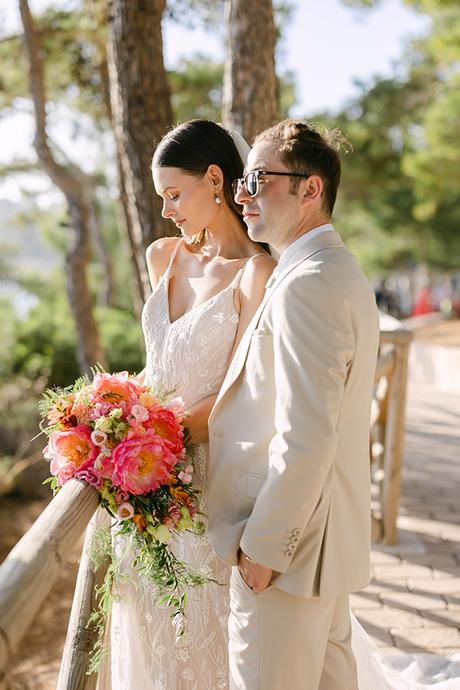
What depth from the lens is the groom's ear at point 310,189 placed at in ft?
5.92

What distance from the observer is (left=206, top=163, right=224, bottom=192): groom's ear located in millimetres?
2287

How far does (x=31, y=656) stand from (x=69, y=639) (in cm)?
A: 497

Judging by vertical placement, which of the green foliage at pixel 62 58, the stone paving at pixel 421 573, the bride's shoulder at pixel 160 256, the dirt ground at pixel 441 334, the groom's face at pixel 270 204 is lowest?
the dirt ground at pixel 441 334

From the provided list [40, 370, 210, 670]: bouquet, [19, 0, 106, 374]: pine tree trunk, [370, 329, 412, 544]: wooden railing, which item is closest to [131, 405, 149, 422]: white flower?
[40, 370, 210, 670]: bouquet

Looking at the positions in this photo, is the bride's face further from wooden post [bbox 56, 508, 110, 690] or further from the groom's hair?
wooden post [bbox 56, 508, 110, 690]

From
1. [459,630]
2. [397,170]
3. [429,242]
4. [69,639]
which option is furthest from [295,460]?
[429,242]

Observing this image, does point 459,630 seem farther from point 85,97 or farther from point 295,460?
point 85,97

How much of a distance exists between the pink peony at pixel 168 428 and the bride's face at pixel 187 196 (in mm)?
655

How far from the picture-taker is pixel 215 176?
2301mm

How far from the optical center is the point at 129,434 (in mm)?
1884

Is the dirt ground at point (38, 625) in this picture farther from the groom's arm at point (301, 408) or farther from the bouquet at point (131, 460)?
the groom's arm at point (301, 408)

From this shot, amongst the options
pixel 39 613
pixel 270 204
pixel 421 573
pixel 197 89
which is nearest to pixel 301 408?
pixel 270 204

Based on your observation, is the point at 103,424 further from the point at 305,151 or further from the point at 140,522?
the point at 305,151

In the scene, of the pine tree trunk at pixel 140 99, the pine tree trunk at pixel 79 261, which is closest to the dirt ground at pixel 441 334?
the pine tree trunk at pixel 79 261
